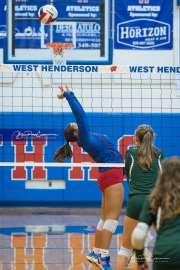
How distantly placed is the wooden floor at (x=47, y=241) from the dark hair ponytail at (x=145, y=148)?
148 centimetres

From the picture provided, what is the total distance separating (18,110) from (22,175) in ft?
3.99

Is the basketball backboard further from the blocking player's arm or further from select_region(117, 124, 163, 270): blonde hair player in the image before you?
the blocking player's arm

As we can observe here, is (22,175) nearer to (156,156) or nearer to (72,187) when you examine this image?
(72,187)

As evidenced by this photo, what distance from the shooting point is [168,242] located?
19.9ft

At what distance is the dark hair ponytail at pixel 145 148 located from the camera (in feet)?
30.1

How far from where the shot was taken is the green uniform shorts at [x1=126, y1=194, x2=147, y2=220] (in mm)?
9023

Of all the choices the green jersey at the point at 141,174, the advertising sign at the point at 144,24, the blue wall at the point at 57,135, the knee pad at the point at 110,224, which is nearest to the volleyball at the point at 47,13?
the advertising sign at the point at 144,24

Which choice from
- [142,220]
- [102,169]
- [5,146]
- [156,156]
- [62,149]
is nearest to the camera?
[142,220]

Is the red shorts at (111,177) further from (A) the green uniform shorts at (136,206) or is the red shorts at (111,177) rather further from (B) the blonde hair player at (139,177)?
(A) the green uniform shorts at (136,206)

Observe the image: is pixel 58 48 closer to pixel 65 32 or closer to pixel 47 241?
pixel 65 32

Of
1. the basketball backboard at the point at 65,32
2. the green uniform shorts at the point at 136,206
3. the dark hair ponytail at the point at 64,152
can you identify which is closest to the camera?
the green uniform shorts at the point at 136,206

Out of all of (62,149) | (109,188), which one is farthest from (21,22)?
(109,188)

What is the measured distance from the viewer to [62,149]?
10508 millimetres

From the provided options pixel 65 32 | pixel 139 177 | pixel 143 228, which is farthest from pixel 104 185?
pixel 65 32
